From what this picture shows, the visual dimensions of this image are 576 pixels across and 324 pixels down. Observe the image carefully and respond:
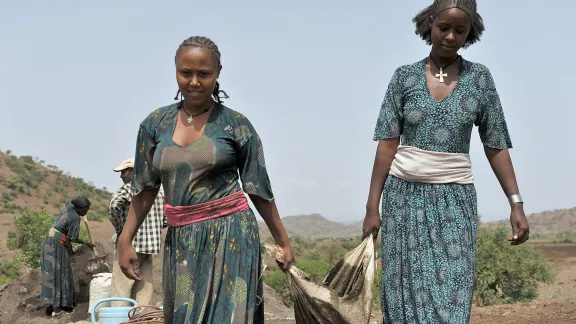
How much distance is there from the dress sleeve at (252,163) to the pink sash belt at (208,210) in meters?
0.07

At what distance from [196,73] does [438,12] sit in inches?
55.0

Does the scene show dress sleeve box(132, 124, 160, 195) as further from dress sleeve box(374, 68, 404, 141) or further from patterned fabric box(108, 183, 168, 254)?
patterned fabric box(108, 183, 168, 254)

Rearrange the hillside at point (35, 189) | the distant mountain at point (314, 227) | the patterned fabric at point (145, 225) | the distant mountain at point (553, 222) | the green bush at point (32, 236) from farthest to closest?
the distant mountain at point (314, 227) < the distant mountain at point (553, 222) < the hillside at point (35, 189) < the green bush at point (32, 236) < the patterned fabric at point (145, 225)

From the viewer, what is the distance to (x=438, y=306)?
441 centimetres

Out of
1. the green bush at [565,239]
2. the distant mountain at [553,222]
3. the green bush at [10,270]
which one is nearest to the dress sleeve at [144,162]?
the green bush at [10,270]

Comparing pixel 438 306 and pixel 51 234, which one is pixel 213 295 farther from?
pixel 51 234

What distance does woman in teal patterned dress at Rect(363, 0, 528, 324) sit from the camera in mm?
4461

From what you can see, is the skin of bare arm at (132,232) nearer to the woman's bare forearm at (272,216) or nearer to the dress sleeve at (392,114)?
the woman's bare forearm at (272,216)

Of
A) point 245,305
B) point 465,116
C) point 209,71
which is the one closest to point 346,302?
point 245,305

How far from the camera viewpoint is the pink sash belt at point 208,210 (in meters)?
4.03

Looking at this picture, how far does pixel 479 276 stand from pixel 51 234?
7.58m

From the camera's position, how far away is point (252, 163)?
414cm

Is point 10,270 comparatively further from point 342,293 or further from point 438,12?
point 438,12

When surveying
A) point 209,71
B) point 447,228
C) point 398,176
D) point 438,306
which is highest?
point 209,71
